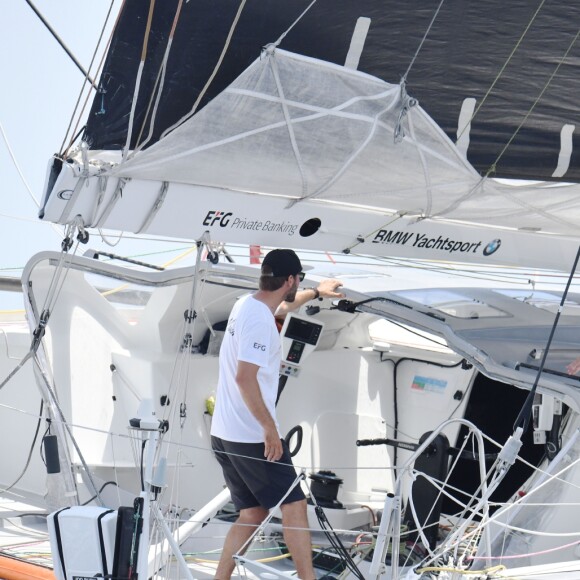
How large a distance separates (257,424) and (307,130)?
136 centimetres

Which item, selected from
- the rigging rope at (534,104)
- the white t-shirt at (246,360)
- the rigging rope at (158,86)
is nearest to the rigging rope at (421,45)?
the rigging rope at (534,104)

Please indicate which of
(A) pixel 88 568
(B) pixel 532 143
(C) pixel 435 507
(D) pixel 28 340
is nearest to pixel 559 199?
(B) pixel 532 143

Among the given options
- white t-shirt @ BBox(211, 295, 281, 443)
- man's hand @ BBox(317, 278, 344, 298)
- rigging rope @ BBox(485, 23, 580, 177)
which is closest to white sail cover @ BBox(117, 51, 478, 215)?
rigging rope @ BBox(485, 23, 580, 177)

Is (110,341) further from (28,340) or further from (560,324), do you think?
(560,324)

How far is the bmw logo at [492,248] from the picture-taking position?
18.8 feet

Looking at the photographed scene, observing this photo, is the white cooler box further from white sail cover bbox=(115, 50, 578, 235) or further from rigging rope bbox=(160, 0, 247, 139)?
rigging rope bbox=(160, 0, 247, 139)

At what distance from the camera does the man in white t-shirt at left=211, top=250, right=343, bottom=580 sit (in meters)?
3.88

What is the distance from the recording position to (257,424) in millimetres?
3975

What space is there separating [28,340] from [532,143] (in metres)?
2.69

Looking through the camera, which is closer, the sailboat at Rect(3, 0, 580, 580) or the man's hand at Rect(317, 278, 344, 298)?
the sailboat at Rect(3, 0, 580, 580)

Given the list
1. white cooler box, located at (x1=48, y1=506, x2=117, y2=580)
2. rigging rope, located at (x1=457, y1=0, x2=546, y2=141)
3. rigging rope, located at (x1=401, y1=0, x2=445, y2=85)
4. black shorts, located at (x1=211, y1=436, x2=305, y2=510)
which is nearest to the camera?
white cooler box, located at (x1=48, y1=506, x2=117, y2=580)

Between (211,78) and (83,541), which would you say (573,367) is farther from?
(83,541)

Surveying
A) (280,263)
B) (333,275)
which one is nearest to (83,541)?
(280,263)

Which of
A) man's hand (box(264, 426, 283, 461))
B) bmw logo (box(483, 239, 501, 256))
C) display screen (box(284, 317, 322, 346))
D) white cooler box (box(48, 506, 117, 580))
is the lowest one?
white cooler box (box(48, 506, 117, 580))
